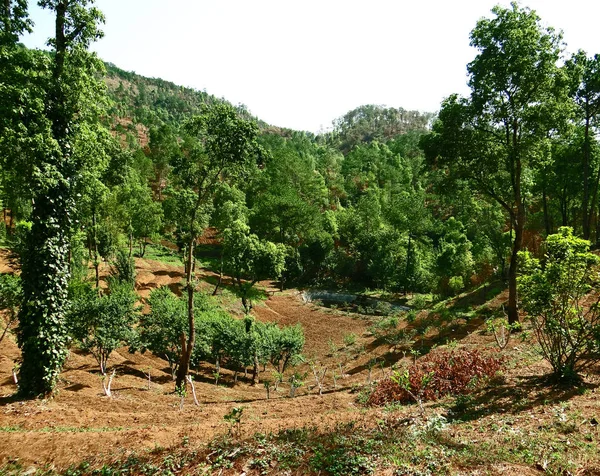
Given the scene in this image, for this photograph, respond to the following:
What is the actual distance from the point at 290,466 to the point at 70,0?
527 inches

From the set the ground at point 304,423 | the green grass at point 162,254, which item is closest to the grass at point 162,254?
the green grass at point 162,254

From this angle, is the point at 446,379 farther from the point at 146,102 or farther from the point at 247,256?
the point at 146,102

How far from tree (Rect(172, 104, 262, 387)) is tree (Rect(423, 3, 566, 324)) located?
332 inches

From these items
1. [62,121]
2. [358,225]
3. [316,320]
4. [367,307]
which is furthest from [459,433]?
[358,225]

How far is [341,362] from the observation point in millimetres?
22609

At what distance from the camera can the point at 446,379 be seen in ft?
39.1

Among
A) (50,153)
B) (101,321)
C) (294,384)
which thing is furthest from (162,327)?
(50,153)

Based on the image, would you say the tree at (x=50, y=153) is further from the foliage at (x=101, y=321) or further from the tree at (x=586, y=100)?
the tree at (x=586, y=100)

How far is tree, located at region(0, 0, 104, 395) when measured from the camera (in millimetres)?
9398

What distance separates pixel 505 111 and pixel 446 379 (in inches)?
419

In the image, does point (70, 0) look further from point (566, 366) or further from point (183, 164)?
point (566, 366)

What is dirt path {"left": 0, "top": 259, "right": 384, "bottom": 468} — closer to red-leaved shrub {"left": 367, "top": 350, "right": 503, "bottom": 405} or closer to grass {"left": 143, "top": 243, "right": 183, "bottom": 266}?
red-leaved shrub {"left": 367, "top": 350, "right": 503, "bottom": 405}

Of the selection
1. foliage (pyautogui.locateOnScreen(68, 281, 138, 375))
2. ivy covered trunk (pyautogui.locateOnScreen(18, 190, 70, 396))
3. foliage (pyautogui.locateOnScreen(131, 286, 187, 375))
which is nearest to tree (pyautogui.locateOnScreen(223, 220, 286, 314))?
foliage (pyautogui.locateOnScreen(131, 286, 187, 375))

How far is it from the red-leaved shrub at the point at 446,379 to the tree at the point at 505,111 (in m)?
4.46
